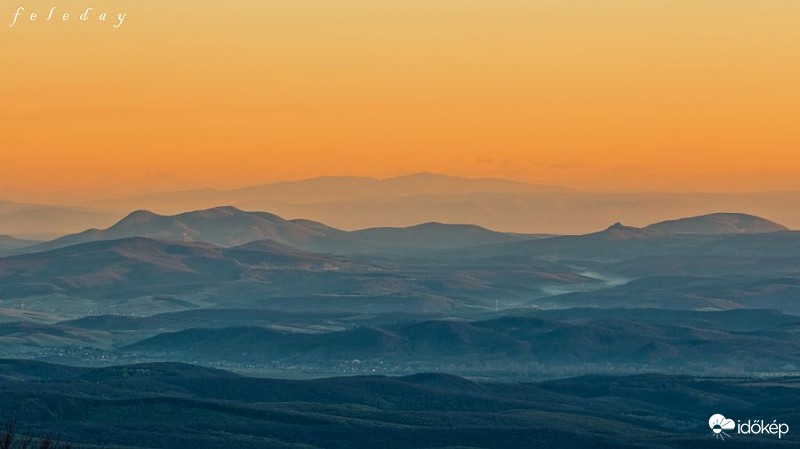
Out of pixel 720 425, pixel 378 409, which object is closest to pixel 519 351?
pixel 378 409

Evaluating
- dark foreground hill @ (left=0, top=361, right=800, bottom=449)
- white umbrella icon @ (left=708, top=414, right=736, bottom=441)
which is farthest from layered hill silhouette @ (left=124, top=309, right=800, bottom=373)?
white umbrella icon @ (left=708, top=414, right=736, bottom=441)

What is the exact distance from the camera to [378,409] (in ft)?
413

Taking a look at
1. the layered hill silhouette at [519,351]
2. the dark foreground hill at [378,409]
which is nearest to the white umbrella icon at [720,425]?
the dark foreground hill at [378,409]

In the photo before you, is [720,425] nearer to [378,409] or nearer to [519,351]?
[378,409]

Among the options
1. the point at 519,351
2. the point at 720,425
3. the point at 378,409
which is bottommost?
the point at 720,425

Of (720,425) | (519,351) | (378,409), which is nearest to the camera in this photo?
(720,425)

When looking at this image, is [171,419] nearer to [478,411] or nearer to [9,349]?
[478,411]

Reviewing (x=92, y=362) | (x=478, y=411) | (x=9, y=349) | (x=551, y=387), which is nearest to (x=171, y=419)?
(x=478, y=411)

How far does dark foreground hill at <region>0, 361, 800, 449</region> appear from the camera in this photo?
10731 centimetres

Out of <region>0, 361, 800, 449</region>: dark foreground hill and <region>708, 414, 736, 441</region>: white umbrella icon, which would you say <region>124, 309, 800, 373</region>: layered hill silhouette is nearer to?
<region>0, 361, 800, 449</region>: dark foreground hill

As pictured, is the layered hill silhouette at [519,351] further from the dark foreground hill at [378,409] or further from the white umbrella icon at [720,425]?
the white umbrella icon at [720,425]

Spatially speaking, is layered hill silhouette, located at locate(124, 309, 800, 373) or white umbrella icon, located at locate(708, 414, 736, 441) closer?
white umbrella icon, located at locate(708, 414, 736, 441)

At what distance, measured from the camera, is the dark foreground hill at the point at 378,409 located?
10731cm

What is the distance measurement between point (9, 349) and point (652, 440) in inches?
4081
